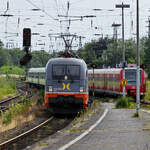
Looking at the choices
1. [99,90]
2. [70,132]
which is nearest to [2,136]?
[70,132]

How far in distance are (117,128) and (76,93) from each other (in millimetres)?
6045

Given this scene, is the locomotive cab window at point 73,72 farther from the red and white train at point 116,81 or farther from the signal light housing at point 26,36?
the red and white train at point 116,81

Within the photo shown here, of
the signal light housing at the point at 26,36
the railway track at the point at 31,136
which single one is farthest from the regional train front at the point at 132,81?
the signal light housing at the point at 26,36

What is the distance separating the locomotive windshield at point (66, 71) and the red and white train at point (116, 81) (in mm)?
16179

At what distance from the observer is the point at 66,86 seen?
851 inches

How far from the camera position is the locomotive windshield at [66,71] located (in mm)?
21891

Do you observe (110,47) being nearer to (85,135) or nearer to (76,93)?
(76,93)

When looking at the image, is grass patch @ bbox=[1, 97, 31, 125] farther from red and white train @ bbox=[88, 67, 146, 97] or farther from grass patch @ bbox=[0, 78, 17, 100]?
grass patch @ bbox=[0, 78, 17, 100]

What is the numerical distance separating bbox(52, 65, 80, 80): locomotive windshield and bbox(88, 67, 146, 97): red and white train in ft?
53.1

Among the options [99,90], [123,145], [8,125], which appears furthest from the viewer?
[99,90]

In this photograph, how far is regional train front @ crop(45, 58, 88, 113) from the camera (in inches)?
838

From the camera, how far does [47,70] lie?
2223 cm

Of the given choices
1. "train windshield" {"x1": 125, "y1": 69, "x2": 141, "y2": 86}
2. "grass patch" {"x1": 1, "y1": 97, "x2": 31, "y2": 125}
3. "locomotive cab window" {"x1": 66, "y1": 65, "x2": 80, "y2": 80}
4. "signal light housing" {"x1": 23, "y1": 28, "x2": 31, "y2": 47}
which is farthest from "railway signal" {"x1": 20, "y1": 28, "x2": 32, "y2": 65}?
"train windshield" {"x1": 125, "y1": 69, "x2": 141, "y2": 86}

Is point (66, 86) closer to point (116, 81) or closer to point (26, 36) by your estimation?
point (26, 36)
